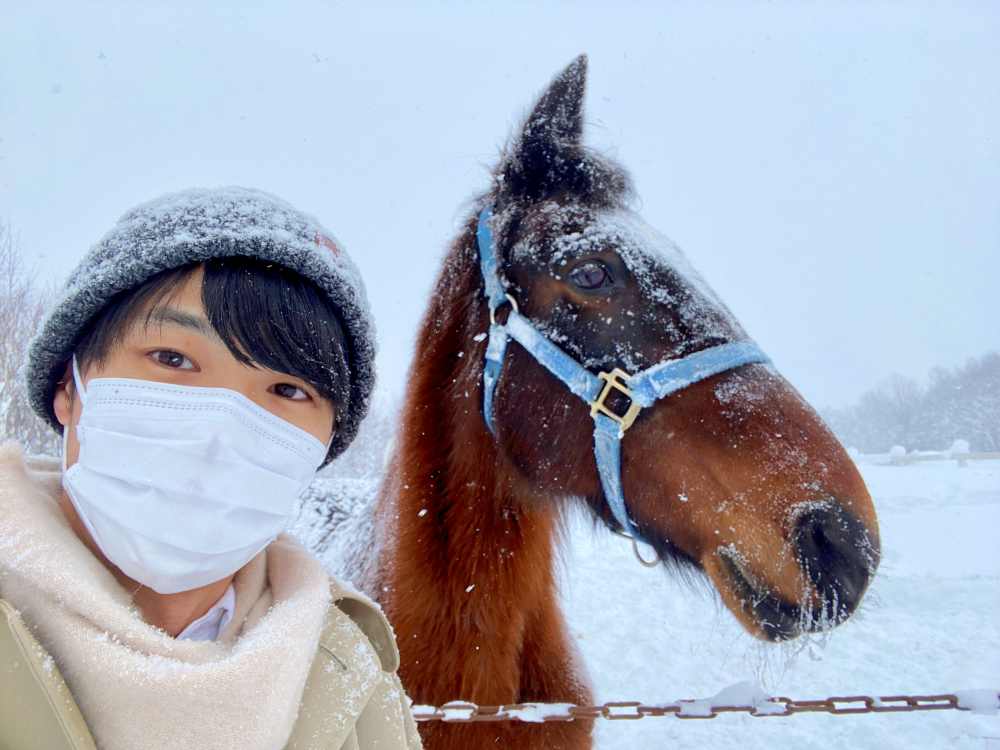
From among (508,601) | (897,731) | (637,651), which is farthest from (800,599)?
(637,651)

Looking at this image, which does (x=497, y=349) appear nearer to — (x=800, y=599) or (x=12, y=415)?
(x=800, y=599)

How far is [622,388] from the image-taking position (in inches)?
80.2

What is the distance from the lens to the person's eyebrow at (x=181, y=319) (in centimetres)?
120

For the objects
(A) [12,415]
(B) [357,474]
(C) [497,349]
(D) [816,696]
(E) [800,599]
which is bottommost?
(B) [357,474]

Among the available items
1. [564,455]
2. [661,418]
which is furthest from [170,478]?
[661,418]

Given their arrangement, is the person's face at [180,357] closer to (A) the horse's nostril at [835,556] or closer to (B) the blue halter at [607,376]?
(B) the blue halter at [607,376]

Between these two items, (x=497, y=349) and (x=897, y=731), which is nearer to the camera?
(x=497, y=349)

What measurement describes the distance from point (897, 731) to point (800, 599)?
3573mm

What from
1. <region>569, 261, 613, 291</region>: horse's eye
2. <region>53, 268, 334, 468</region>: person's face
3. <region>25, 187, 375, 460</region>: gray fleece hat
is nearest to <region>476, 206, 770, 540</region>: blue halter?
<region>569, 261, 613, 291</region>: horse's eye

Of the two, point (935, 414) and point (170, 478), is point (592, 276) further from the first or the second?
point (935, 414)

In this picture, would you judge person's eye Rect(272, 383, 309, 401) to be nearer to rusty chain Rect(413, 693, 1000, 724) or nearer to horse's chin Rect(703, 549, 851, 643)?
rusty chain Rect(413, 693, 1000, 724)

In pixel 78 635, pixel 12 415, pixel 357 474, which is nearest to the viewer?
pixel 78 635

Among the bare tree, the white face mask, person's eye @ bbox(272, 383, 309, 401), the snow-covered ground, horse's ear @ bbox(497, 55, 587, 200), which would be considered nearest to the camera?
the white face mask

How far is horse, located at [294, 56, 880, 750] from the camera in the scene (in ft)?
5.82
